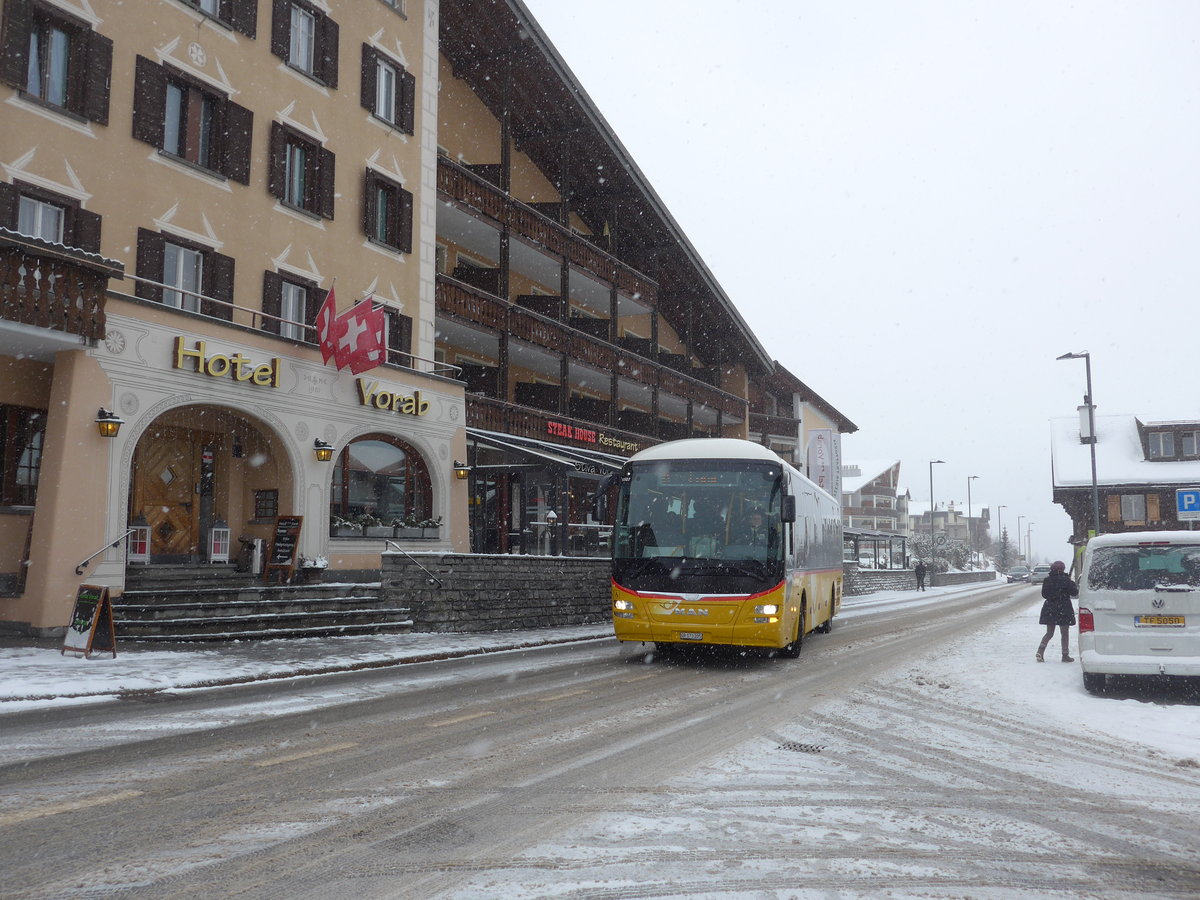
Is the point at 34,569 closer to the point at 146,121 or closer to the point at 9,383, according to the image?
the point at 9,383

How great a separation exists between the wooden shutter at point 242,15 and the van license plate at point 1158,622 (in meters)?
19.1

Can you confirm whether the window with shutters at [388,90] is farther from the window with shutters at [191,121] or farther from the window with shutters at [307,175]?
the window with shutters at [191,121]

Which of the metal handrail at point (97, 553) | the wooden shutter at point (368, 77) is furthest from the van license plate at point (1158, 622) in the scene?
the wooden shutter at point (368, 77)

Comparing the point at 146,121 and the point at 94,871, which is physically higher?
the point at 146,121

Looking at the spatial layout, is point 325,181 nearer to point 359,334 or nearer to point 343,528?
point 359,334

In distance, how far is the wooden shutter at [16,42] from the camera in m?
15.0

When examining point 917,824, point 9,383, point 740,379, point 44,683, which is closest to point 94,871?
point 917,824

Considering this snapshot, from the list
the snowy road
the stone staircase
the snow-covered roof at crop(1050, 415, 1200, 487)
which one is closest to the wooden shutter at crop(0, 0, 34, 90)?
the stone staircase

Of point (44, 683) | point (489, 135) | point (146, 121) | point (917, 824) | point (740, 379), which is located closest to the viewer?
point (917, 824)

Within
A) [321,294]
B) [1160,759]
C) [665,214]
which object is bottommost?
[1160,759]

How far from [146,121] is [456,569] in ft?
32.6

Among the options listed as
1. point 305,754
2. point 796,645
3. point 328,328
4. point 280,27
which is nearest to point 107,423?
point 328,328

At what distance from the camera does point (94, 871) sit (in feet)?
14.7

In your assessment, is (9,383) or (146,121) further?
(146,121)
